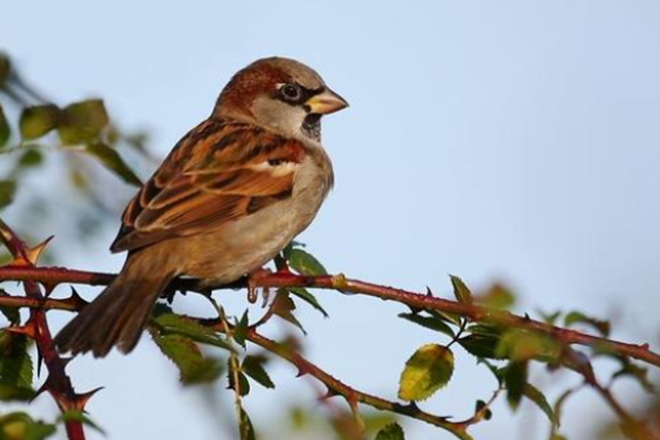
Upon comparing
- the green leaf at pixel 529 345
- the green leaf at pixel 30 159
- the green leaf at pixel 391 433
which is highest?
the green leaf at pixel 30 159

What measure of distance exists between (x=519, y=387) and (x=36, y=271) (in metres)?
1.27

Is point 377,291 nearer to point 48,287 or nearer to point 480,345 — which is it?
point 480,345

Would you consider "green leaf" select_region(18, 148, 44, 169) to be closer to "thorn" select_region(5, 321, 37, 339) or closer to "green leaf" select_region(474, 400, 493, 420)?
"thorn" select_region(5, 321, 37, 339)

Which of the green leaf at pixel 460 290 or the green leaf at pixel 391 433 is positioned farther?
the green leaf at pixel 460 290

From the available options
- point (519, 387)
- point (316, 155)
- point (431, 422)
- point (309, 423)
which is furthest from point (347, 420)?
point (316, 155)

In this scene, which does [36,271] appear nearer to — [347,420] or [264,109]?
[347,420]

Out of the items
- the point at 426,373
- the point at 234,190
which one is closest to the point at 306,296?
the point at 426,373

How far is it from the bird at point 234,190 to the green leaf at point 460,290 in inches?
36.8

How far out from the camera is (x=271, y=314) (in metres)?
2.54

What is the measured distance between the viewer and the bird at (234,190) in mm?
3756

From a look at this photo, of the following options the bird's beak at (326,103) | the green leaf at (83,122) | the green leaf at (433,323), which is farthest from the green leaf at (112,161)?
the bird's beak at (326,103)

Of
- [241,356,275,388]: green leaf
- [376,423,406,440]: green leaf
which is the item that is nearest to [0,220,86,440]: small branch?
[241,356,275,388]: green leaf

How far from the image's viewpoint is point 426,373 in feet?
7.68

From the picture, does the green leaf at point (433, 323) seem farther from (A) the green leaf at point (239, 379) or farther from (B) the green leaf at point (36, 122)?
(B) the green leaf at point (36, 122)
